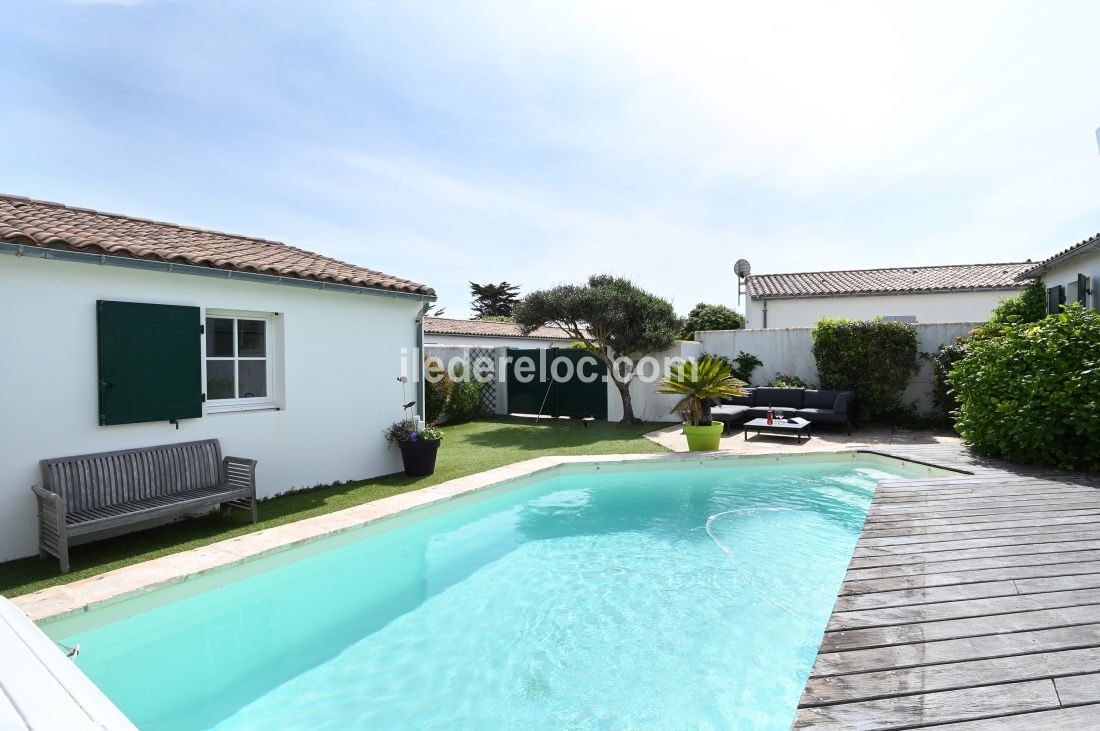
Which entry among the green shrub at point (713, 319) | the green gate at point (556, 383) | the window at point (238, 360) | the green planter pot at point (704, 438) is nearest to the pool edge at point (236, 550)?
the window at point (238, 360)

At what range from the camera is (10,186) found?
7.51m

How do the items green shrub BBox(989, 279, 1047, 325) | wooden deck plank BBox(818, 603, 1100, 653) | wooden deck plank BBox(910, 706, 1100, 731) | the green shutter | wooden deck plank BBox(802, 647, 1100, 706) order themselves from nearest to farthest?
1. wooden deck plank BBox(910, 706, 1100, 731)
2. wooden deck plank BBox(802, 647, 1100, 706)
3. wooden deck plank BBox(818, 603, 1100, 653)
4. the green shutter
5. green shrub BBox(989, 279, 1047, 325)

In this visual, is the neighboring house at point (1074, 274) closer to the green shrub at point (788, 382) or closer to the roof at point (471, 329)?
the green shrub at point (788, 382)

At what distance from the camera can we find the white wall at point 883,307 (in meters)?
18.3

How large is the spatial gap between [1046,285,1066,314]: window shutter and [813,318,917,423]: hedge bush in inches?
99.0

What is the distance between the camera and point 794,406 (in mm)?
13297

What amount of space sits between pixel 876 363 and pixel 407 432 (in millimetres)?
10891

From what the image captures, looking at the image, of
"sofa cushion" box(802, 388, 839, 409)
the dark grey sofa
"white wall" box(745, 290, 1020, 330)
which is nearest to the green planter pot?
the dark grey sofa

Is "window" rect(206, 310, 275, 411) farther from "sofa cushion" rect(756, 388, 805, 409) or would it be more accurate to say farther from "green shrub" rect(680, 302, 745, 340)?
"green shrub" rect(680, 302, 745, 340)

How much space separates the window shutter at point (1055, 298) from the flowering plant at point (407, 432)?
42.1ft

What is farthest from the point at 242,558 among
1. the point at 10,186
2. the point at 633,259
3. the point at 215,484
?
the point at 633,259

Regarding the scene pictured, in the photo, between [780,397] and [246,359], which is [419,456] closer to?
[246,359]

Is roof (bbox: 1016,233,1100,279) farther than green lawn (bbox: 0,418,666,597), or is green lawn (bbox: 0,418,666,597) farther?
roof (bbox: 1016,233,1100,279)

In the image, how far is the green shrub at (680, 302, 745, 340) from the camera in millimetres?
24469
